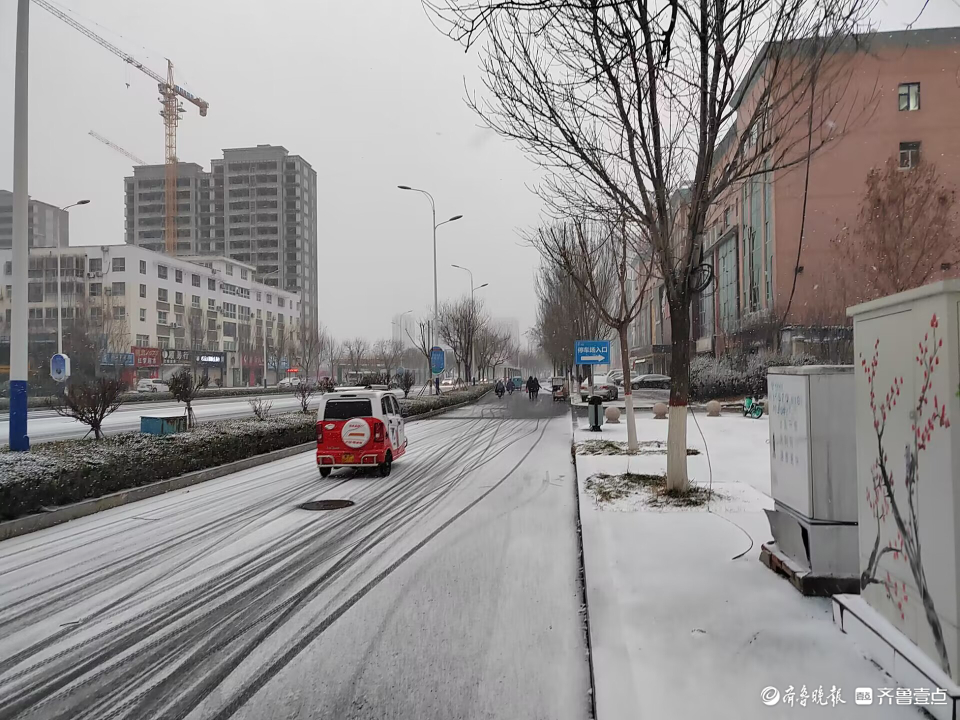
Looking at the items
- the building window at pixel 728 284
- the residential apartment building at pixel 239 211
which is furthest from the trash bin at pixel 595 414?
the residential apartment building at pixel 239 211

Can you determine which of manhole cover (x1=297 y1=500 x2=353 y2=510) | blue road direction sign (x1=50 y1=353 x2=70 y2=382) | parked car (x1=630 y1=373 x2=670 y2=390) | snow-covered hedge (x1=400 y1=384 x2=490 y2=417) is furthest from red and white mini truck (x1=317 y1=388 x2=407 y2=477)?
parked car (x1=630 y1=373 x2=670 y2=390)

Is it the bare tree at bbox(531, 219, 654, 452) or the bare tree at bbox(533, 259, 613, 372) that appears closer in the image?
the bare tree at bbox(531, 219, 654, 452)

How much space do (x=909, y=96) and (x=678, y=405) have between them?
128ft

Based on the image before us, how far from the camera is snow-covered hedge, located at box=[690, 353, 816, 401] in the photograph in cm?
3075

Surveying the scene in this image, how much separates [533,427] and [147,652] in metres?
19.5

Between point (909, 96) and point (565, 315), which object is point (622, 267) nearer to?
point (565, 315)

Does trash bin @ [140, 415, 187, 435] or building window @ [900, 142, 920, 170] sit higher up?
building window @ [900, 142, 920, 170]

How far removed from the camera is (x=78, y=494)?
29.5 ft

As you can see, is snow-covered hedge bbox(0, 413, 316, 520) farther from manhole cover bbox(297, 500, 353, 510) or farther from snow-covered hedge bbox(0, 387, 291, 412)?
snow-covered hedge bbox(0, 387, 291, 412)

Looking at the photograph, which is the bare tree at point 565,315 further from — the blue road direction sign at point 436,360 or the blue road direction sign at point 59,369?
the blue road direction sign at point 59,369

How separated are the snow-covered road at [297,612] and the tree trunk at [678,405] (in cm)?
157

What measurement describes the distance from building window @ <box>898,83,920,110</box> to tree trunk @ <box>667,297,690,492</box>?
124 ft

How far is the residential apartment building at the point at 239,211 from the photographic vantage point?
115812 mm

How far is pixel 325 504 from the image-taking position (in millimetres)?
9648
